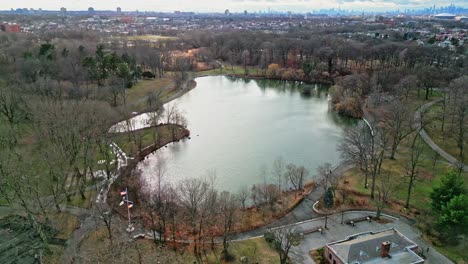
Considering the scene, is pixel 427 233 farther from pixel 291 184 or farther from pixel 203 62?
pixel 203 62

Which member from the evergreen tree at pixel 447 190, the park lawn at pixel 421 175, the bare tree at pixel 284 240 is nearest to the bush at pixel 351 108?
the park lawn at pixel 421 175

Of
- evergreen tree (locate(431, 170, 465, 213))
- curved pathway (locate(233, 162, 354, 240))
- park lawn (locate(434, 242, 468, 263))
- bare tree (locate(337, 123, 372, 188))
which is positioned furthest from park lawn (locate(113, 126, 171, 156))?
park lawn (locate(434, 242, 468, 263))

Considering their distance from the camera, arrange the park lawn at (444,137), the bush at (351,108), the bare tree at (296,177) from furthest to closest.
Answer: the bush at (351,108) < the park lawn at (444,137) < the bare tree at (296,177)

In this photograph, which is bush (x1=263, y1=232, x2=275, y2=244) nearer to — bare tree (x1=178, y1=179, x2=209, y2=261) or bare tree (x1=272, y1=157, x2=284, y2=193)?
bare tree (x1=178, y1=179, x2=209, y2=261)

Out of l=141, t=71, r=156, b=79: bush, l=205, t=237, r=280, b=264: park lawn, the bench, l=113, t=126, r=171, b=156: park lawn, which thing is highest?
l=141, t=71, r=156, b=79: bush

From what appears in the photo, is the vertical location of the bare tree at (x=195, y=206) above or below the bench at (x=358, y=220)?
above

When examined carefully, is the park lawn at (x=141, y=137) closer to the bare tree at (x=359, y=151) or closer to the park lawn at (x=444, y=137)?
the bare tree at (x=359, y=151)
